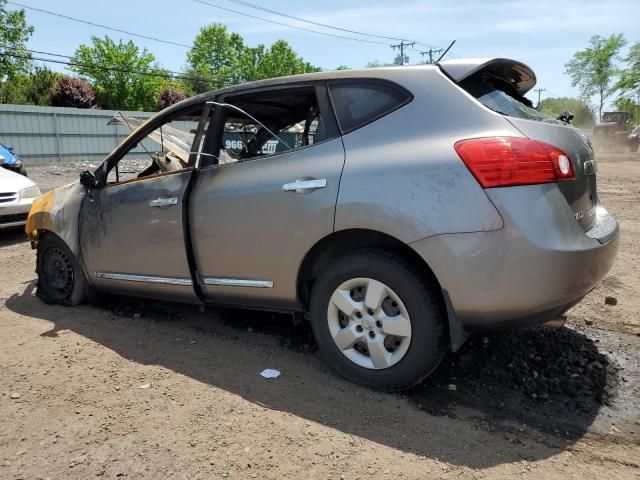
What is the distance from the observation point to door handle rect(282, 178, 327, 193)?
302 centimetres

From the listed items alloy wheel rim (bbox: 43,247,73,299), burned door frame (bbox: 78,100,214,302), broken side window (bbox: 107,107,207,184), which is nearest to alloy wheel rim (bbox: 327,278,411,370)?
burned door frame (bbox: 78,100,214,302)

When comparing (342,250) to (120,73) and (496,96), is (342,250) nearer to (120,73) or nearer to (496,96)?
(496,96)

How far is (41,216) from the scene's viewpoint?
468cm

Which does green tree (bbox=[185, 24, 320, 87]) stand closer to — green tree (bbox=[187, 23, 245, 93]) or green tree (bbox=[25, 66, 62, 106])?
green tree (bbox=[187, 23, 245, 93])

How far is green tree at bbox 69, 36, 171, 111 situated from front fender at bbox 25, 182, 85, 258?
41.1 meters

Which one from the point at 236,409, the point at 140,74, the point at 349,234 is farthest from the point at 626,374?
the point at 140,74

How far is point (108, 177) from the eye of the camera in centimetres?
432

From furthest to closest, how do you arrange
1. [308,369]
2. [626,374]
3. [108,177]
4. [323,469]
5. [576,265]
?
[108,177], [308,369], [626,374], [576,265], [323,469]

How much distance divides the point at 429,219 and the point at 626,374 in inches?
66.5

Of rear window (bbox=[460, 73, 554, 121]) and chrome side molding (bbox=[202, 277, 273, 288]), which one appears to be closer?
rear window (bbox=[460, 73, 554, 121])

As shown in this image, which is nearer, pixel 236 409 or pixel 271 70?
pixel 236 409

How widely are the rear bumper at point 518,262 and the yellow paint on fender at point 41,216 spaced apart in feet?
11.5

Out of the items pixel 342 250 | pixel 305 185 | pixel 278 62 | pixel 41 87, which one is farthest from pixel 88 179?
pixel 278 62

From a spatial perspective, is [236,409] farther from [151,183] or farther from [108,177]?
[108,177]
